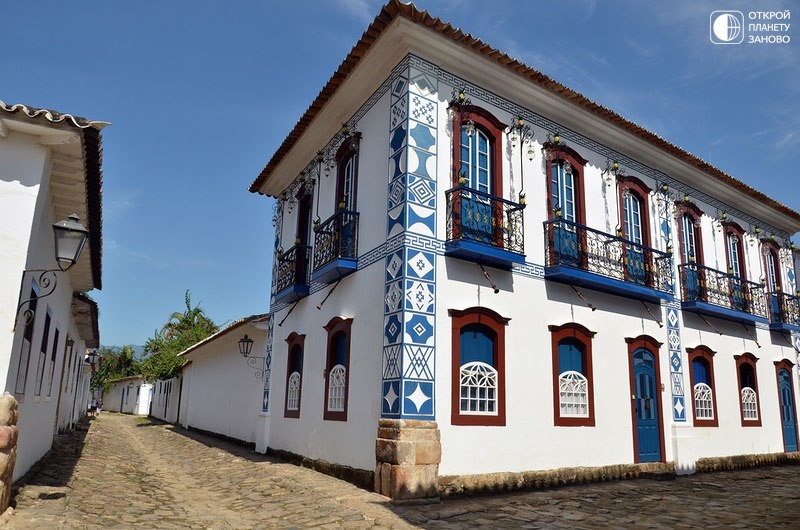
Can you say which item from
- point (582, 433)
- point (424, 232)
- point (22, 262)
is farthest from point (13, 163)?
point (582, 433)

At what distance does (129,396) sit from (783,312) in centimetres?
4194

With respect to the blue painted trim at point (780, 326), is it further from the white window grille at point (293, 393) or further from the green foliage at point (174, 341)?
the green foliage at point (174, 341)

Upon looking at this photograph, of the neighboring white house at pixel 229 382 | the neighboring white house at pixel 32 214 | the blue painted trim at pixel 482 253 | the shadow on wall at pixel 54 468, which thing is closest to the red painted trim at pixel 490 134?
the blue painted trim at pixel 482 253

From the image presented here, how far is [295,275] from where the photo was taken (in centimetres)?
1166

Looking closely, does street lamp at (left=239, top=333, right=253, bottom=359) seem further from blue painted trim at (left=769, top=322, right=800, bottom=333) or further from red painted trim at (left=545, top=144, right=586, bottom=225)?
blue painted trim at (left=769, top=322, right=800, bottom=333)

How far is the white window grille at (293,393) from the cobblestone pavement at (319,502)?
1104mm

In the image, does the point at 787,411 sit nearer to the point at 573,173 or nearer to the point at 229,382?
the point at 573,173

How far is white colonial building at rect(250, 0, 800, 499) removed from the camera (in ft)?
26.7

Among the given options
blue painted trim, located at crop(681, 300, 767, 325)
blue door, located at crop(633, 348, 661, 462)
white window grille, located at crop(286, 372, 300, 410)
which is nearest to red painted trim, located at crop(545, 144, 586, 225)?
blue door, located at crop(633, 348, 661, 462)

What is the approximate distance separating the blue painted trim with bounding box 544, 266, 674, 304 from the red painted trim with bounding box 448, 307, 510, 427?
1288 millimetres

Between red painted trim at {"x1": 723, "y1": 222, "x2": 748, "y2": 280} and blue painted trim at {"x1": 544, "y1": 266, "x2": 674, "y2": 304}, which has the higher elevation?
red painted trim at {"x1": 723, "y1": 222, "x2": 748, "y2": 280}

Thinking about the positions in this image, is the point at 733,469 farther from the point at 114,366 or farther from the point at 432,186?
the point at 114,366

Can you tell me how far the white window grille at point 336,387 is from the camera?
30.6ft

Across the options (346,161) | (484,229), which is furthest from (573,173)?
(346,161)
